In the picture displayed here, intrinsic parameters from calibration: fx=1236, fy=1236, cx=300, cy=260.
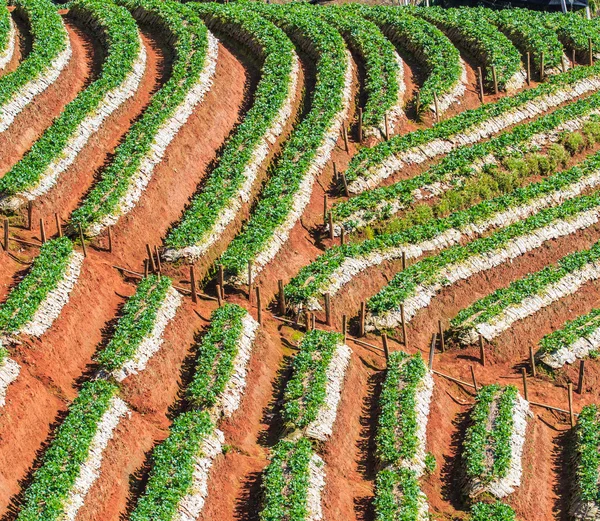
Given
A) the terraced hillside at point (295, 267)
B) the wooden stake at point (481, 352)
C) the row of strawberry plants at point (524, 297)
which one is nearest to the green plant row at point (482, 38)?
the terraced hillside at point (295, 267)

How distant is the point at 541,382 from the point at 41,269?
20.4 m

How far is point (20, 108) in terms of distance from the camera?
194 feet

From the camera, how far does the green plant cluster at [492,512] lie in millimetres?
41719

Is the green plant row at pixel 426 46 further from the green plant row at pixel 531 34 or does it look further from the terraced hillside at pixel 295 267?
the green plant row at pixel 531 34

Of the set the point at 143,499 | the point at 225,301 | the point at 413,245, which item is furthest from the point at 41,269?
the point at 413,245

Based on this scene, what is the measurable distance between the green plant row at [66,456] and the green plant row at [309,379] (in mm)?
6450

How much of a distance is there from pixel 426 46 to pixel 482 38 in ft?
12.0

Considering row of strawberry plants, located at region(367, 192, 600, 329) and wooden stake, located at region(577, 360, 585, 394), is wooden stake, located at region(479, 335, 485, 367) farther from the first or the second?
wooden stake, located at region(577, 360, 585, 394)

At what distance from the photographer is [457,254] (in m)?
53.9

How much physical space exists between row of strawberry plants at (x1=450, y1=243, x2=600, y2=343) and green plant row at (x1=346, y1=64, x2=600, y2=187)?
9.95m

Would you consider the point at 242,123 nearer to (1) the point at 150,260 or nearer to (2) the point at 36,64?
(2) the point at 36,64

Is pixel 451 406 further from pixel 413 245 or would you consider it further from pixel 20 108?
pixel 20 108

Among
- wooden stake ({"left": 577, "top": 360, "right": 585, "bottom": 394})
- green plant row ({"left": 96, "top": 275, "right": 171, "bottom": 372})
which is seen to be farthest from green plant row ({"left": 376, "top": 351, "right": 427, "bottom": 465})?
green plant row ({"left": 96, "top": 275, "right": 171, "bottom": 372})

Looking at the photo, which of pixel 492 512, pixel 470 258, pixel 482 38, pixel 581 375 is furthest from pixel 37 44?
pixel 492 512
